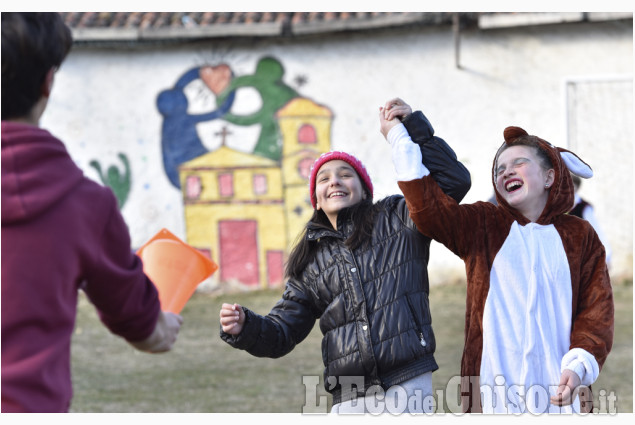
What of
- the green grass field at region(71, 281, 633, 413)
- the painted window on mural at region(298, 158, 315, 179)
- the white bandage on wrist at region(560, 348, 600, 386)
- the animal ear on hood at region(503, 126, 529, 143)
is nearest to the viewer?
the white bandage on wrist at region(560, 348, 600, 386)

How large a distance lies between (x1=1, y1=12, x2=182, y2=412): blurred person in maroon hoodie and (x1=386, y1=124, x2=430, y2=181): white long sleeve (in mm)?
1236

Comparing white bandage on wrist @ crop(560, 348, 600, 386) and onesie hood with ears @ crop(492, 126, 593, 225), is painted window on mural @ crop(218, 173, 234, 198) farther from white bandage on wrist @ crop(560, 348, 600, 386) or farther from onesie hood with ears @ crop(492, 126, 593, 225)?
white bandage on wrist @ crop(560, 348, 600, 386)

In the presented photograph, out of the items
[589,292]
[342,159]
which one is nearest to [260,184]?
[342,159]

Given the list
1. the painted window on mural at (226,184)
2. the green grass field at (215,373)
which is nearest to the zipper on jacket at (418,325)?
the green grass field at (215,373)

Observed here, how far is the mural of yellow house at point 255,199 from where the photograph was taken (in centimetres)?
1184

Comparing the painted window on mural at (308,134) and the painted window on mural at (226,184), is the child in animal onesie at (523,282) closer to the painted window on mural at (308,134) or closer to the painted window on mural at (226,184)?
the painted window on mural at (308,134)

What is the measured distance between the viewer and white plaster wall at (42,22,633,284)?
36.5 ft

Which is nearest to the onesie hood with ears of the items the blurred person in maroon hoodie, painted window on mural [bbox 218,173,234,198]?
the blurred person in maroon hoodie

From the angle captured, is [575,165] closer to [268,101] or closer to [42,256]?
[42,256]

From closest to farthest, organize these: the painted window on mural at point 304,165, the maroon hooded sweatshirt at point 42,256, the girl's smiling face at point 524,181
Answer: the maroon hooded sweatshirt at point 42,256
the girl's smiling face at point 524,181
the painted window on mural at point 304,165

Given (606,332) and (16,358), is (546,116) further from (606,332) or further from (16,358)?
(16,358)

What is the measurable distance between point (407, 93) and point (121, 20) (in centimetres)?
405

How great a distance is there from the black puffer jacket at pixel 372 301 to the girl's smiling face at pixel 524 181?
5.5 inches

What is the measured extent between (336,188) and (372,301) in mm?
470
